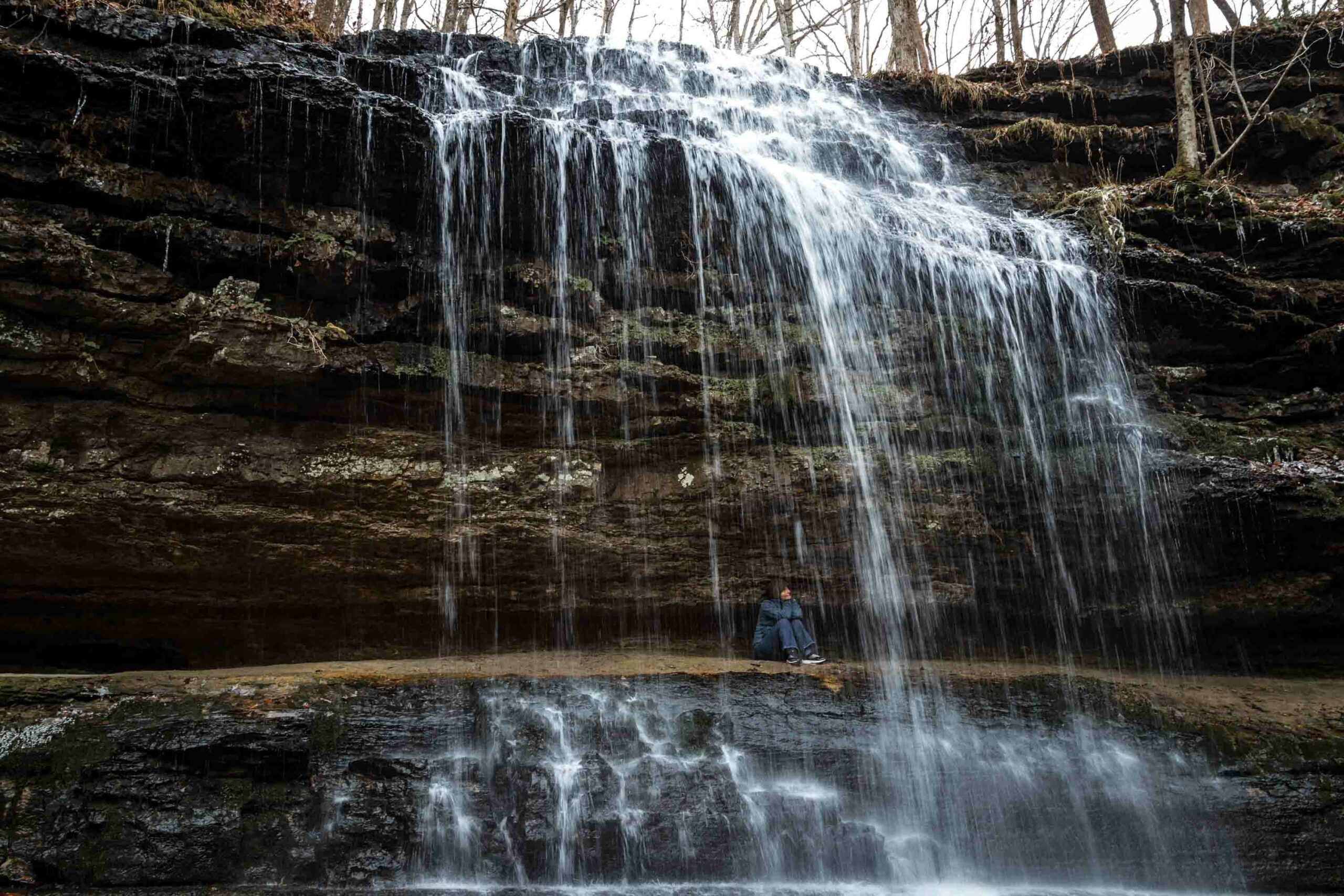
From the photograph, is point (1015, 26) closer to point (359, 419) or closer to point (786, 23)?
point (786, 23)

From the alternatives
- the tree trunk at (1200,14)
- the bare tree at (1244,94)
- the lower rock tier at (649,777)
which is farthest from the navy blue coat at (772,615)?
the tree trunk at (1200,14)

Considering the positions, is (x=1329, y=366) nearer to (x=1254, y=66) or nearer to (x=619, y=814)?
(x=1254, y=66)

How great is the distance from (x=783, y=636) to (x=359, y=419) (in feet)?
15.4

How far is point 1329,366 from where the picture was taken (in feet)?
33.3

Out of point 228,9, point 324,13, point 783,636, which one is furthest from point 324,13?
point 783,636

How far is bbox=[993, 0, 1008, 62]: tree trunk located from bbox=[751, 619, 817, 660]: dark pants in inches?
715

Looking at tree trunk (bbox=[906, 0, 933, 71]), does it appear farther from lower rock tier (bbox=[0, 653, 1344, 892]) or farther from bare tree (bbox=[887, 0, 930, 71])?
lower rock tier (bbox=[0, 653, 1344, 892])

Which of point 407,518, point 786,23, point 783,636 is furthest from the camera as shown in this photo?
point 786,23

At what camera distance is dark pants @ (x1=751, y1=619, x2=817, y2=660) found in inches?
331

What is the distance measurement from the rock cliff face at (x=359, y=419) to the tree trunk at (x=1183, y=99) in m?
3.28

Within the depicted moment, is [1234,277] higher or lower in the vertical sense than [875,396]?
higher

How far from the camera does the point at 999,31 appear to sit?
21297 mm

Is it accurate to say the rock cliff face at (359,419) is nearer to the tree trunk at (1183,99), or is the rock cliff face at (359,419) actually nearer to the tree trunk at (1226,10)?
the tree trunk at (1183,99)

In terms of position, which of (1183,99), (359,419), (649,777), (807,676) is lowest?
(649,777)
